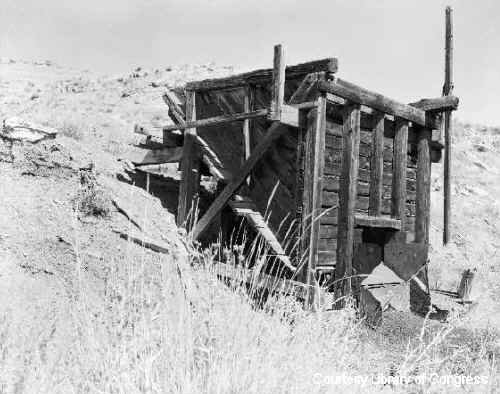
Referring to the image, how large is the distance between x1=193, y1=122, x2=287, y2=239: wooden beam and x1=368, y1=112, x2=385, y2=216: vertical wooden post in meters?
1.40

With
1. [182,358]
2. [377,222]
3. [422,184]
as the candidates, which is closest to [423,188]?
[422,184]

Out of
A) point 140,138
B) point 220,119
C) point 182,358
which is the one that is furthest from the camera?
point 140,138

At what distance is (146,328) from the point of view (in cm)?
354

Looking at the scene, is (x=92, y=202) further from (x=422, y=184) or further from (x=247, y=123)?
(x=422, y=184)

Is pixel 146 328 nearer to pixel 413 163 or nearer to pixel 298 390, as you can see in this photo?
pixel 298 390

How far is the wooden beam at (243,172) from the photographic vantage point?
24.4 ft

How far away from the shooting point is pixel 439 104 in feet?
27.3

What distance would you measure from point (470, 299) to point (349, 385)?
21.0 feet

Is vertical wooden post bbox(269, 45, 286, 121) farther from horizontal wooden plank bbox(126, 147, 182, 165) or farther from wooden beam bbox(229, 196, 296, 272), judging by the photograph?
horizontal wooden plank bbox(126, 147, 182, 165)

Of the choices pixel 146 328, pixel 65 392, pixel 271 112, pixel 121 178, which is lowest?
pixel 65 392

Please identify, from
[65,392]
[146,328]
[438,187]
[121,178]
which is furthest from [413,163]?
[438,187]

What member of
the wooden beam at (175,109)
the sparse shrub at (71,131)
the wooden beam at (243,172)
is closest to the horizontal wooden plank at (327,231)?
the wooden beam at (243,172)

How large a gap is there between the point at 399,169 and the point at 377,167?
0.54 m

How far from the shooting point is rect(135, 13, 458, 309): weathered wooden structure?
6.95 m
